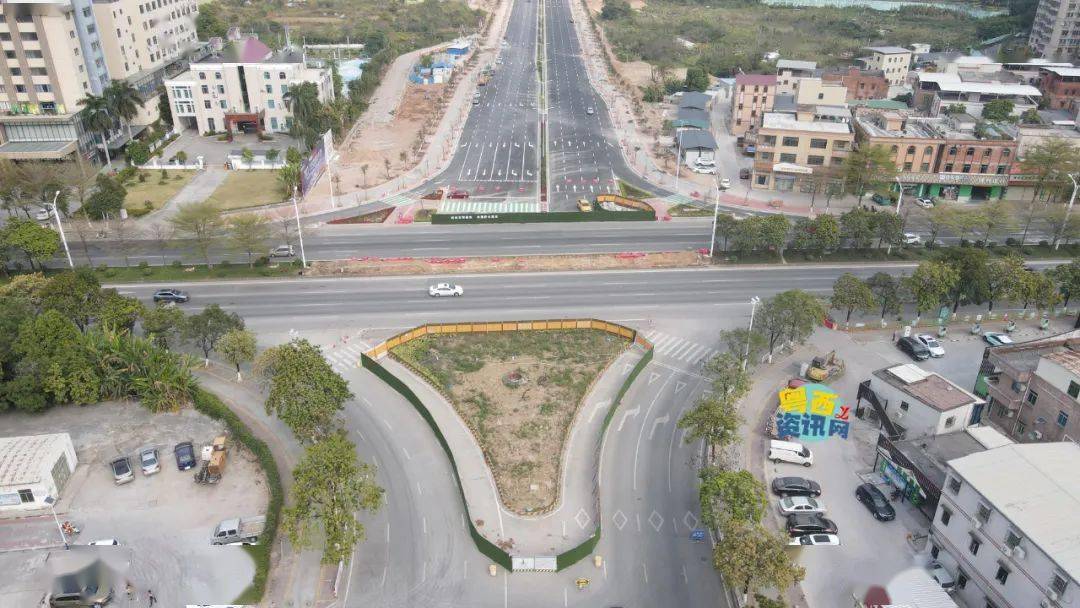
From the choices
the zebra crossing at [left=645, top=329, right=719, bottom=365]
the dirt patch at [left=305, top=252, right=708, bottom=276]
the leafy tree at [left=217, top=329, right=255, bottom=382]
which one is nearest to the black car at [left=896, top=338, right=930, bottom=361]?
the zebra crossing at [left=645, top=329, right=719, bottom=365]

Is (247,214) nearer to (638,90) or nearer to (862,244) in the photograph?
(862,244)

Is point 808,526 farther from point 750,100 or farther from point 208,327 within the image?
point 750,100

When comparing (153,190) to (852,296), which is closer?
(852,296)

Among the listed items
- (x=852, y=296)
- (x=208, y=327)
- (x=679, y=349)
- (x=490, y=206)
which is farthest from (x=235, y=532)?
(x=490, y=206)

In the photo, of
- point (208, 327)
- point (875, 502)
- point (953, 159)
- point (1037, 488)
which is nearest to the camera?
point (1037, 488)

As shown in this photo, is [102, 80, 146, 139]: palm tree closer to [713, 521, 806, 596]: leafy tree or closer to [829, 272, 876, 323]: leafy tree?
[829, 272, 876, 323]: leafy tree

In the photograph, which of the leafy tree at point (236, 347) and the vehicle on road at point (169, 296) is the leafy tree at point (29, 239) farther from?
the leafy tree at point (236, 347)

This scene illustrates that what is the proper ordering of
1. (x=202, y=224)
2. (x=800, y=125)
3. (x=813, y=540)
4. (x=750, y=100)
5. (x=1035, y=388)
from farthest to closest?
(x=750, y=100) → (x=800, y=125) → (x=202, y=224) → (x=1035, y=388) → (x=813, y=540)
